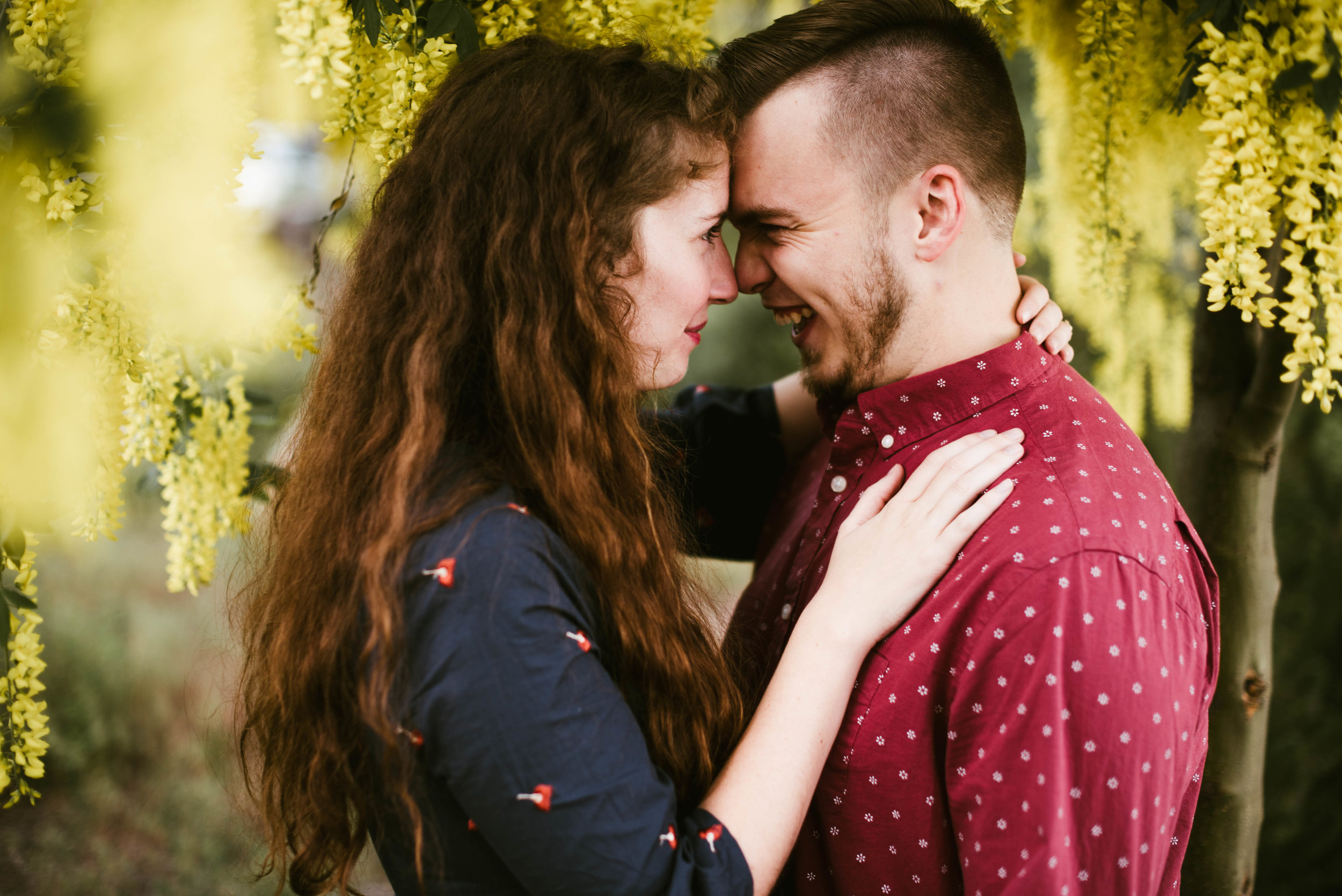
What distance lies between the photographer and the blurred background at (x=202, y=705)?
3592 mm

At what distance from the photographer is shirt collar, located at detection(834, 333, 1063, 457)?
1.60 m

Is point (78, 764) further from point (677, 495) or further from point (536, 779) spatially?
point (536, 779)

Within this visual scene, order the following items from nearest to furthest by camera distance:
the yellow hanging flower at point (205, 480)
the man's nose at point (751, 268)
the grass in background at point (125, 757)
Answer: the man's nose at point (751, 268) → the yellow hanging flower at point (205, 480) → the grass in background at point (125, 757)

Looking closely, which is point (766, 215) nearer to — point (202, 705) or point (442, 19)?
point (442, 19)

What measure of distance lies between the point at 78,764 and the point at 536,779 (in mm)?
3904

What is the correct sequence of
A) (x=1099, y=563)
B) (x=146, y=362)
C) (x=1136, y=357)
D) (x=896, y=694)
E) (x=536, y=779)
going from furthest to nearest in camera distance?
(x=1136, y=357) → (x=146, y=362) → (x=896, y=694) → (x=1099, y=563) → (x=536, y=779)

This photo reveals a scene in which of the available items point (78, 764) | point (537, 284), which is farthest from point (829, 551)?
point (78, 764)

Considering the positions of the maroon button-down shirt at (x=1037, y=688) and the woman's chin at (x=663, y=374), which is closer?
the maroon button-down shirt at (x=1037, y=688)

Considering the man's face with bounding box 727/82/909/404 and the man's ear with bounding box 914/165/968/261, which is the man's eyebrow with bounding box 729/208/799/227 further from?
the man's ear with bounding box 914/165/968/261

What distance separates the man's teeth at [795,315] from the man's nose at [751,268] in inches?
3.3

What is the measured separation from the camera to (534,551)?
4.04ft

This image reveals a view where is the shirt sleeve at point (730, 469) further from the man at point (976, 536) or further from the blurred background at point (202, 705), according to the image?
the blurred background at point (202, 705)

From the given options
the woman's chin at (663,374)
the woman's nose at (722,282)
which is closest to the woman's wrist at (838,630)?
the woman's chin at (663,374)

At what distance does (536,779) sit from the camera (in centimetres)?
114
